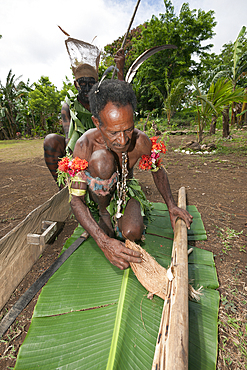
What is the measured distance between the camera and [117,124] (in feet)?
4.23

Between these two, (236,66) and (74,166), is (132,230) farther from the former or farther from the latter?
(236,66)

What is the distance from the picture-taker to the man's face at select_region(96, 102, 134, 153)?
4.20 feet

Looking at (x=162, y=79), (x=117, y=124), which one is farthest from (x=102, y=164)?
(x=162, y=79)

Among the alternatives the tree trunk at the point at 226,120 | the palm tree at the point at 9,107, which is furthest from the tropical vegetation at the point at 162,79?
the tree trunk at the point at 226,120

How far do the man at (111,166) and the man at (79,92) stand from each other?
2.78 feet

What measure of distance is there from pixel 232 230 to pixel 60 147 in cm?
231

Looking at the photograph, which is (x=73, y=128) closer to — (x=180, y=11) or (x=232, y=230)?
(x=232, y=230)

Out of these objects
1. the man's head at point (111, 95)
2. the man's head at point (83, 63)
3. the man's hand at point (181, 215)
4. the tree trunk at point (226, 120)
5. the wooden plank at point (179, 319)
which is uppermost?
the man's head at point (83, 63)

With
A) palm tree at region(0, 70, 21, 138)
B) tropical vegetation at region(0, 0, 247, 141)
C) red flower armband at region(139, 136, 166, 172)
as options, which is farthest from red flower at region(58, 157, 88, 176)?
palm tree at region(0, 70, 21, 138)

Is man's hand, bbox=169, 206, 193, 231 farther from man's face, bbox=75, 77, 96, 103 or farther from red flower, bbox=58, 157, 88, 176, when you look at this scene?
man's face, bbox=75, 77, 96, 103

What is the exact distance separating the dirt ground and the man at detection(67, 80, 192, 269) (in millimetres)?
538

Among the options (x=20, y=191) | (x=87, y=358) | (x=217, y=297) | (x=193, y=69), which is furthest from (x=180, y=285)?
(x=193, y=69)

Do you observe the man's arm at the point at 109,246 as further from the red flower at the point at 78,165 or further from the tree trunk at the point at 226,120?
the tree trunk at the point at 226,120

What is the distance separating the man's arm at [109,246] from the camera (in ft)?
4.27
